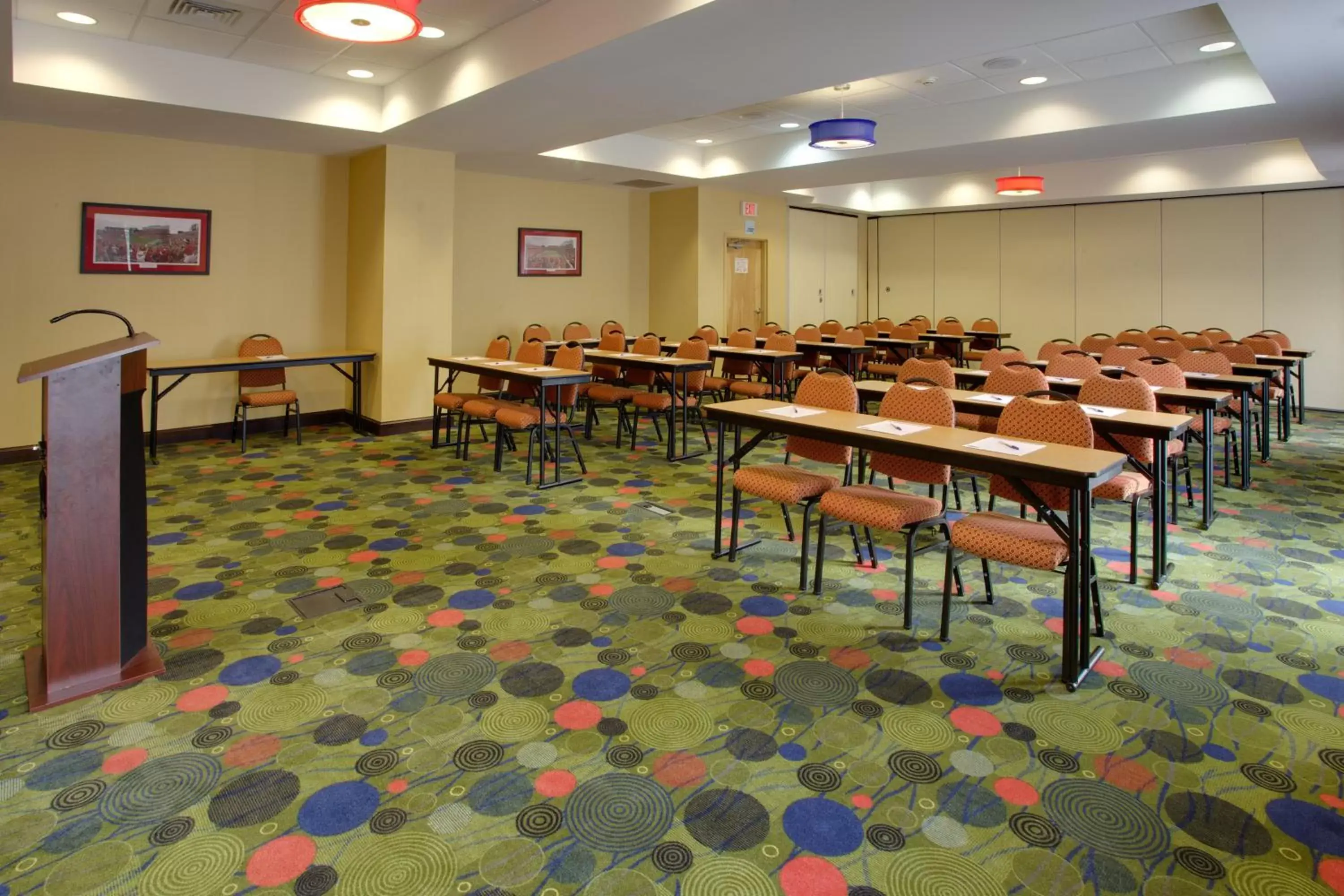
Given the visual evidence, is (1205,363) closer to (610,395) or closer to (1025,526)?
(1025,526)

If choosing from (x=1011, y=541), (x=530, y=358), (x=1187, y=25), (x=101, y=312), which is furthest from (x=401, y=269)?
(x=1187, y=25)

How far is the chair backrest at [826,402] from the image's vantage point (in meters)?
4.44

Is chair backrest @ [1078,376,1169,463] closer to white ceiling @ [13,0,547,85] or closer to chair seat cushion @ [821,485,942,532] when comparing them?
chair seat cushion @ [821,485,942,532]

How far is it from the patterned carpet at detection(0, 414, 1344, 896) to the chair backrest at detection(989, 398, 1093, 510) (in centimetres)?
57

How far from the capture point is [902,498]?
380 centimetres

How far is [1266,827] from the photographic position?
2.22 meters

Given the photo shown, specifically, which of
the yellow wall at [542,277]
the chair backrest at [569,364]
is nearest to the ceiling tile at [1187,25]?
the chair backrest at [569,364]

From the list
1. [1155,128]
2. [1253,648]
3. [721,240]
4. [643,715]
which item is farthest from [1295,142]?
[643,715]

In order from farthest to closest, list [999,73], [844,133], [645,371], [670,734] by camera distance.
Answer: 1. [645,371]
2. [844,133]
3. [999,73]
4. [670,734]

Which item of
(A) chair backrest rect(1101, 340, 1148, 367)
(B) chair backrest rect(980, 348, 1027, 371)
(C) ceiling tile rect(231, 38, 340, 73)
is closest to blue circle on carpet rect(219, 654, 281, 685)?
(C) ceiling tile rect(231, 38, 340, 73)

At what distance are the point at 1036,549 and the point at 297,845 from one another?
2.67 meters

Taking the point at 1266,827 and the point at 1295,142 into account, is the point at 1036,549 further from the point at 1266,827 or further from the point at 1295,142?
the point at 1295,142

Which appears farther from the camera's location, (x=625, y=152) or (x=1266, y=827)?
(x=625, y=152)

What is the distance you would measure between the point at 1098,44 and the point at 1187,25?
0.63 metres
